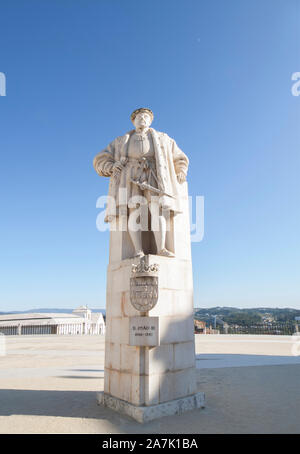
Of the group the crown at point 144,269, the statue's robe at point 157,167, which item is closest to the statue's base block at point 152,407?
the crown at point 144,269

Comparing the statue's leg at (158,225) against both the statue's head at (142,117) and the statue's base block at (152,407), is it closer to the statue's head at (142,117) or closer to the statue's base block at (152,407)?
the statue's head at (142,117)

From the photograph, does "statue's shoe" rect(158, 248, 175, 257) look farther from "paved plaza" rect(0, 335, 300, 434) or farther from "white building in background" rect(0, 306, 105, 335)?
"white building in background" rect(0, 306, 105, 335)

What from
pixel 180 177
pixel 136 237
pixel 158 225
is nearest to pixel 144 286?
pixel 136 237

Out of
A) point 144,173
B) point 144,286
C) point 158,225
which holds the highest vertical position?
point 144,173

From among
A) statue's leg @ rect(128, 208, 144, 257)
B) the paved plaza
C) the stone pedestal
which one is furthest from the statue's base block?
statue's leg @ rect(128, 208, 144, 257)

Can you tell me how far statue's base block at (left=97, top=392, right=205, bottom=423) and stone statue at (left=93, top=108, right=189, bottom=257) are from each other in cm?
302

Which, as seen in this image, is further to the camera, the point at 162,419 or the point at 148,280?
the point at 148,280

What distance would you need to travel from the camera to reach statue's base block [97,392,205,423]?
543 cm

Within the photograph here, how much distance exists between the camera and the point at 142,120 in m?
7.75

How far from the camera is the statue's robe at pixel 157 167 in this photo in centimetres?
723

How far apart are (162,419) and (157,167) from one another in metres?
5.41

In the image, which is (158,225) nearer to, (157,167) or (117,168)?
(157,167)
